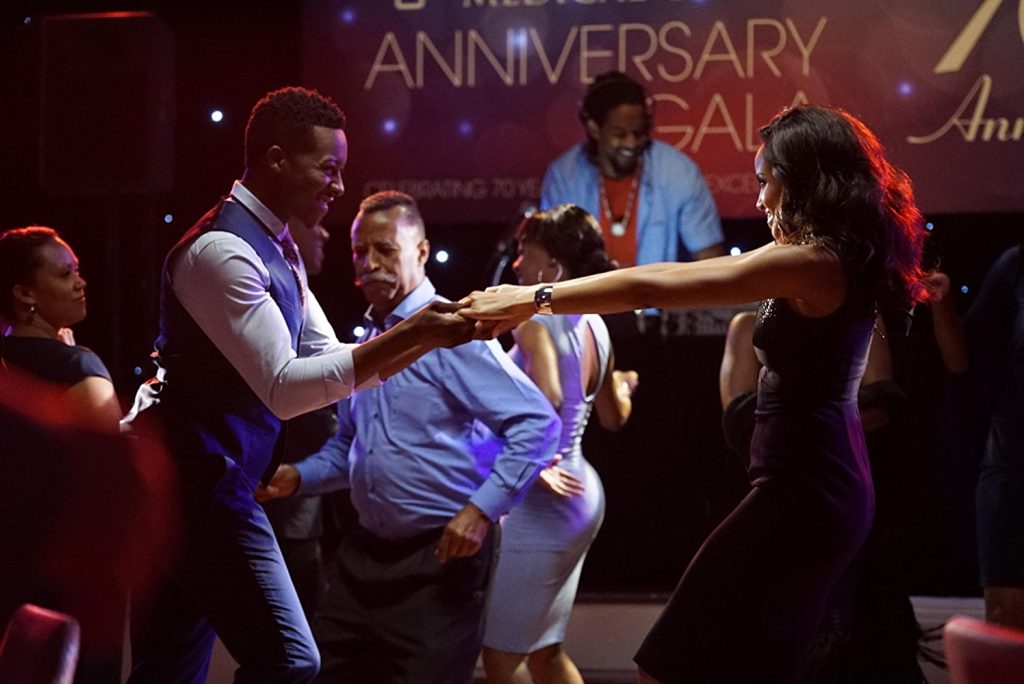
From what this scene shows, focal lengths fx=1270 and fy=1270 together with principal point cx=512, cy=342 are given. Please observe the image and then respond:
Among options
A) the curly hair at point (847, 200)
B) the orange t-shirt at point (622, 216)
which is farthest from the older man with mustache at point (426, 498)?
the orange t-shirt at point (622, 216)

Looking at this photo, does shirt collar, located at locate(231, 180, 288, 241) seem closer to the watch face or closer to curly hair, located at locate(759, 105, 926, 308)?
the watch face

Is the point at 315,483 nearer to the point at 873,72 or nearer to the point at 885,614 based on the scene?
the point at 885,614

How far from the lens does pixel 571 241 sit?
4055mm

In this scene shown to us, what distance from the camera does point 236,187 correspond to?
2.99 m

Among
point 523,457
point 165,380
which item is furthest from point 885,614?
point 165,380

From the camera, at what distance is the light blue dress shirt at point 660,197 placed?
6145mm

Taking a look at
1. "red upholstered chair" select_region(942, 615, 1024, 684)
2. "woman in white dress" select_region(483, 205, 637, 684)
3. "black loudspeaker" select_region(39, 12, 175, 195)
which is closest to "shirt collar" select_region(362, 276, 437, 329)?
"woman in white dress" select_region(483, 205, 637, 684)

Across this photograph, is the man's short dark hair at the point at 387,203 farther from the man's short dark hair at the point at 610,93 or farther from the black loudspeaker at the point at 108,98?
the man's short dark hair at the point at 610,93

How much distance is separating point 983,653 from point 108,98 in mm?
5328

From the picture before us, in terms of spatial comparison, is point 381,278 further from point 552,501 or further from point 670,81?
point 670,81

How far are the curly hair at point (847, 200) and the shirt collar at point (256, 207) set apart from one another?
1153 mm

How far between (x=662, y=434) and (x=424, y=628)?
8.93ft

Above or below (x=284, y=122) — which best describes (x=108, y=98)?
above

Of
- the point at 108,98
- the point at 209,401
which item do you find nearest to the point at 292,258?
the point at 209,401
